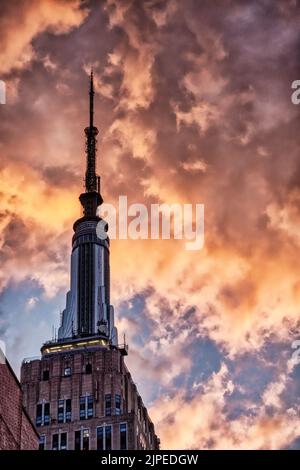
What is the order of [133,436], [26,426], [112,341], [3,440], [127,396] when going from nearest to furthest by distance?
1. [3,440]
2. [26,426]
3. [133,436]
4. [127,396]
5. [112,341]

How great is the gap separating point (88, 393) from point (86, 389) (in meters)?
1.33

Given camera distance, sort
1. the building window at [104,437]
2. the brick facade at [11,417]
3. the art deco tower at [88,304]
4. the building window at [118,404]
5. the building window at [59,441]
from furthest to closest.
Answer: the art deco tower at [88,304], the building window at [118,404], the building window at [59,441], the building window at [104,437], the brick facade at [11,417]

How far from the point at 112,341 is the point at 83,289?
14.9m

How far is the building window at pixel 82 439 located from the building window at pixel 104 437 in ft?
6.54

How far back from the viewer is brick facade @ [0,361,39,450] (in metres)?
61.4

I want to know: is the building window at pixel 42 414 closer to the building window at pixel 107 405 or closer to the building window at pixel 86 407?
the building window at pixel 86 407

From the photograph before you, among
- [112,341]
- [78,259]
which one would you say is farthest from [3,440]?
[78,259]

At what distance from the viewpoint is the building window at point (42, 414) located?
162 metres

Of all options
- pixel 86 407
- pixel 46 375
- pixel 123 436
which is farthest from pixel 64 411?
pixel 123 436

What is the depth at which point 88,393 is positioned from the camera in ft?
543

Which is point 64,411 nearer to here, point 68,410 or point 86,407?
point 68,410

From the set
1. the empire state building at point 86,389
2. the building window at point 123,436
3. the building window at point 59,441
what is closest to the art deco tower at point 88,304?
the empire state building at point 86,389
